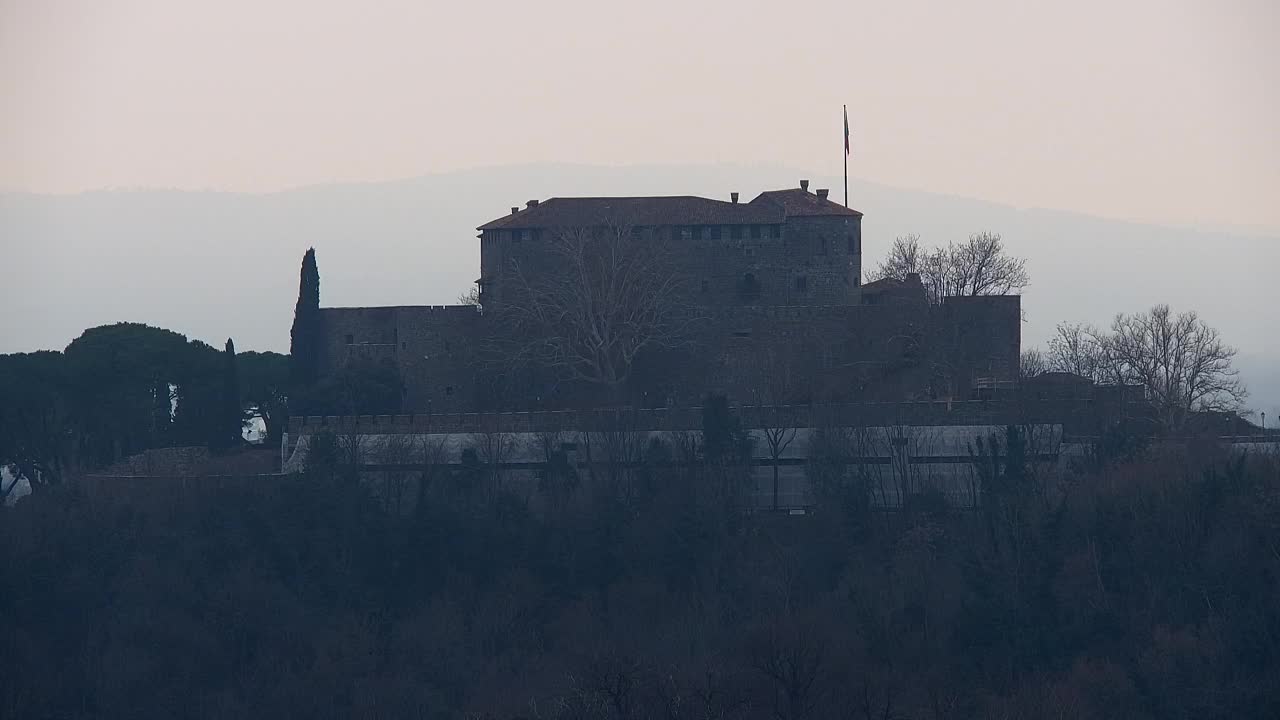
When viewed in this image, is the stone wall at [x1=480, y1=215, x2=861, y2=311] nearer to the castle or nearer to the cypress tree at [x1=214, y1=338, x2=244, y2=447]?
the castle

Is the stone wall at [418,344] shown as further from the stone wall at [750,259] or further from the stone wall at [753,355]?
the stone wall at [750,259]

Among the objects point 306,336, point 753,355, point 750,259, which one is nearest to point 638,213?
point 750,259

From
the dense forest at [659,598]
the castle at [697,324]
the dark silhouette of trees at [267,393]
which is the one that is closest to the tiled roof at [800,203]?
the castle at [697,324]

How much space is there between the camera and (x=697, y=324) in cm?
4984

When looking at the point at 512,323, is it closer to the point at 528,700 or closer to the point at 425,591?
the point at 425,591

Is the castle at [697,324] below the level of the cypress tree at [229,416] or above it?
above

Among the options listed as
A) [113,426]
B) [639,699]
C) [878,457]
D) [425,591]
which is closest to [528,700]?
[639,699]

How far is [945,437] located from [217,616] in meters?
15.4

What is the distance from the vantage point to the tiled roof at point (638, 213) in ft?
170

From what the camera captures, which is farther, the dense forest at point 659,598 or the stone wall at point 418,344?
the stone wall at point 418,344

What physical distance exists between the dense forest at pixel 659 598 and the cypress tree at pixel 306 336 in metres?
4.67

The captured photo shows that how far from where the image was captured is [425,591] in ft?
150

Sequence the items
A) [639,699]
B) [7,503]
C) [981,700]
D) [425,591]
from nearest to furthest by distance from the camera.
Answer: [639,699] → [981,700] → [425,591] → [7,503]

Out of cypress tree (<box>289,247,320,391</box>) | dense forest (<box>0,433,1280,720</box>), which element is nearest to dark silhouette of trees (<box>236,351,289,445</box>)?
cypress tree (<box>289,247,320,391</box>)
